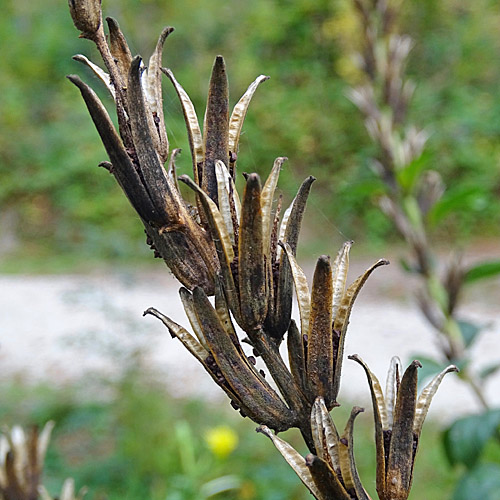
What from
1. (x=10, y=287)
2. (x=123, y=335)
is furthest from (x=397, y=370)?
(x=10, y=287)

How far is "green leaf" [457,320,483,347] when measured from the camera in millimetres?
1631

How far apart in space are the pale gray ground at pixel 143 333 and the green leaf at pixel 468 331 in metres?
2.47

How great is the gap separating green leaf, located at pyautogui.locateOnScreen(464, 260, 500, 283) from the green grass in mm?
1383

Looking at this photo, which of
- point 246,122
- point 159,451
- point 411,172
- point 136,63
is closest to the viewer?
point 136,63

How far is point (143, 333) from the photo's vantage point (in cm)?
397

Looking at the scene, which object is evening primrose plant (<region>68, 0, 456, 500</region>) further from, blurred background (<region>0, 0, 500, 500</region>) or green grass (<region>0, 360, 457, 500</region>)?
blurred background (<region>0, 0, 500, 500</region>)

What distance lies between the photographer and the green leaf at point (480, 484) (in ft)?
4.39

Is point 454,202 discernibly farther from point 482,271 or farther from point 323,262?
point 323,262

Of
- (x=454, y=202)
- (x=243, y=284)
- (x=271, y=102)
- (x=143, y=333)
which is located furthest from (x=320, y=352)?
(x=271, y=102)

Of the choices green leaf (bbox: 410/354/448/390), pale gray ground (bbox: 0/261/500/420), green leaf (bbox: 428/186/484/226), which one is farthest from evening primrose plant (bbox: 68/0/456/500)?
pale gray ground (bbox: 0/261/500/420)

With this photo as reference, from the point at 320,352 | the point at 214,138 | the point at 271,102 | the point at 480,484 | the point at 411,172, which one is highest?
the point at 271,102

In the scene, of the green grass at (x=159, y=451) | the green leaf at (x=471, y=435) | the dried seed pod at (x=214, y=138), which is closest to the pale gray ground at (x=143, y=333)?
the green grass at (x=159, y=451)

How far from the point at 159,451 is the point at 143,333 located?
0.94 meters

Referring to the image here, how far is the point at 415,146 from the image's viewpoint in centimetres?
175
